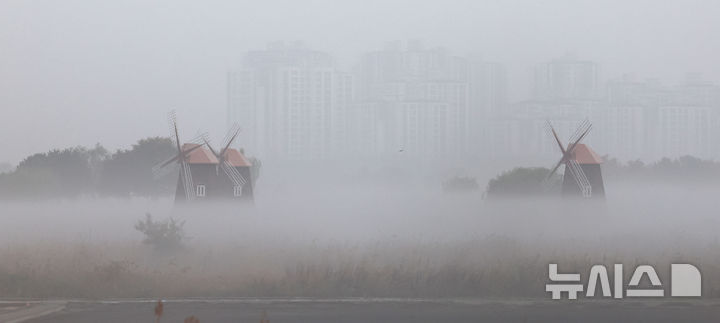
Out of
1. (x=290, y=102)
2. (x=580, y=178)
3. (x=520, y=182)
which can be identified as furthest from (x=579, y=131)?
(x=290, y=102)

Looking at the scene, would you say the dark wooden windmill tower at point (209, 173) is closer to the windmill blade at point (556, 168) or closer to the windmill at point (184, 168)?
the windmill at point (184, 168)

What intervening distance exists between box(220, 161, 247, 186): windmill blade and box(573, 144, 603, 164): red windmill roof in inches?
569

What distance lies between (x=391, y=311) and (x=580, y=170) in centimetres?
1836

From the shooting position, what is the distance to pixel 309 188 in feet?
116

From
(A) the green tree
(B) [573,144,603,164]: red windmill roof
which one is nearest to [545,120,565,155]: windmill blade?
(B) [573,144,603,164]: red windmill roof

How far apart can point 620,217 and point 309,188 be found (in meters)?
13.3

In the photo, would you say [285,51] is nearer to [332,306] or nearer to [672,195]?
[672,195]

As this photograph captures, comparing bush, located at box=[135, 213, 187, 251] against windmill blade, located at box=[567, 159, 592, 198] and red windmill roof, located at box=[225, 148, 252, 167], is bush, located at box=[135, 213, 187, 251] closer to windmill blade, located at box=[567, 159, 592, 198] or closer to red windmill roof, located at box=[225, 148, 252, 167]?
red windmill roof, located at box=[225, 148, 252, 167]

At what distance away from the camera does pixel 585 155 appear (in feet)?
110

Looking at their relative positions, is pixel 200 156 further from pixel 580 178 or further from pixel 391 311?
pixel 391 311

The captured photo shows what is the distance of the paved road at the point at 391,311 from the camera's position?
1597 centimetres

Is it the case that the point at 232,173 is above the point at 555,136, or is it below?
below

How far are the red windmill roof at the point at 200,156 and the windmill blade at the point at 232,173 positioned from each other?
384 millimetres

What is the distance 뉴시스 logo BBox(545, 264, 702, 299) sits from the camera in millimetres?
20203
